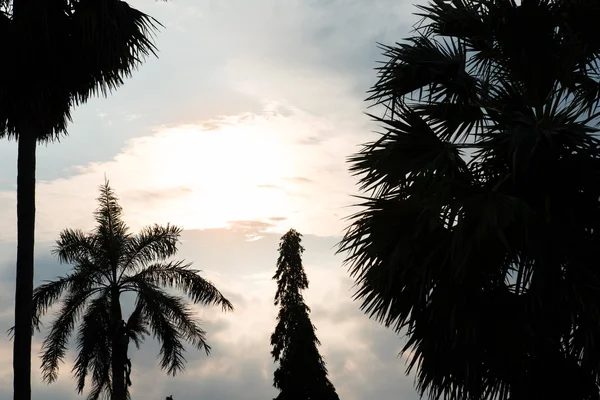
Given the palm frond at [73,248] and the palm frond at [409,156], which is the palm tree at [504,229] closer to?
the palm frond at [409,156]

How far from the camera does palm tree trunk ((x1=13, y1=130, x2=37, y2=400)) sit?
12500mm

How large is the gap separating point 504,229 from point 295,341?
2211 centimetres

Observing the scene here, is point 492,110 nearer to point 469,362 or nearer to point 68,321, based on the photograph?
point 469,362

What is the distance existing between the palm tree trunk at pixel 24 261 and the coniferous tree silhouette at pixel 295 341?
18328 mm

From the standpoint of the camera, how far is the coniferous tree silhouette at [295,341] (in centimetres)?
2988

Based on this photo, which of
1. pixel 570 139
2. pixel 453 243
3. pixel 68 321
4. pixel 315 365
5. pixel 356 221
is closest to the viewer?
pixel 453 243

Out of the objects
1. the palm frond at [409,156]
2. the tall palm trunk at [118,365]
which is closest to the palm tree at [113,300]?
the tall palm trunk at [118,365]

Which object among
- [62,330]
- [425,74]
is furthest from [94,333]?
[425,74]

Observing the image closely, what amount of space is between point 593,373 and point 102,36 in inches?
377

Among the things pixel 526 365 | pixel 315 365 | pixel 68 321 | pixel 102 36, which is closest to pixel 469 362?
pixel 526 365

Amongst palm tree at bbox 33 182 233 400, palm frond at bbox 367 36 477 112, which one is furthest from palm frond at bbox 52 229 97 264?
palm frond at bbox 367 36 477 112

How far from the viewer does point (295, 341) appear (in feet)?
99.7

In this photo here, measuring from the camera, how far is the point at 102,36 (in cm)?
1331

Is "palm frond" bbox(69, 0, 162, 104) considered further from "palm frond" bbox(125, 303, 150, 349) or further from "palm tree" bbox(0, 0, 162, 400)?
"palm frond" bbox(125, 303, 150, 349)
